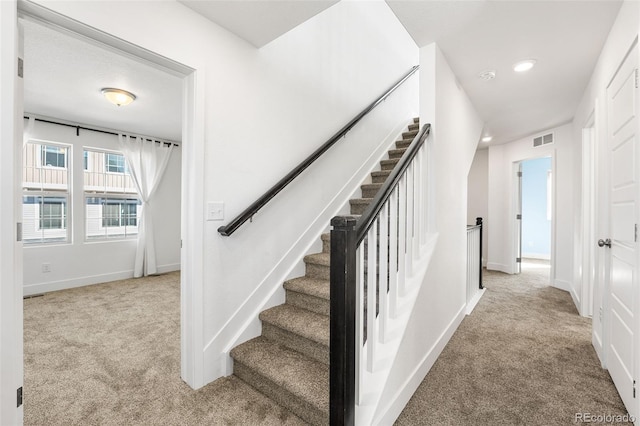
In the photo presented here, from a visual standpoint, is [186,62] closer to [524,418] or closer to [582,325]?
[524,418]

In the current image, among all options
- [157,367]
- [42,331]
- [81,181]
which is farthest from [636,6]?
[81,181]

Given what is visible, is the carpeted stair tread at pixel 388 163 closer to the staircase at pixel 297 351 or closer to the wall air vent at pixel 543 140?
the staircase at pixel 297 351

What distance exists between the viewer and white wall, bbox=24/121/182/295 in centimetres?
395

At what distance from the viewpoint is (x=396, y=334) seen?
1.57 m

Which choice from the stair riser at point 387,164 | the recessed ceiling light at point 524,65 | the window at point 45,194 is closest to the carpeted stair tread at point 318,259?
Answer: the stair riser at point 387,164

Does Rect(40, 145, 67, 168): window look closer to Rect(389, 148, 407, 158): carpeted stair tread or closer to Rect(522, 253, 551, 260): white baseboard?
Rect(389, 148, 407, 158): carpeted stair tread

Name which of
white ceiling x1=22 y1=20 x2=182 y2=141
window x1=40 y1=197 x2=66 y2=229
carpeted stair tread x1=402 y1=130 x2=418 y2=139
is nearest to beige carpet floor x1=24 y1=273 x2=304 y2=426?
window x1=40 y1=197 x2=66 y2=229

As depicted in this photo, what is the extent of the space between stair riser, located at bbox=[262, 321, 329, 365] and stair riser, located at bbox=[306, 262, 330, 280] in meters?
0.54

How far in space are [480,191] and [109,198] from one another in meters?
6.87

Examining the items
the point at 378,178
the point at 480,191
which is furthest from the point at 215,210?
the point at 480,191

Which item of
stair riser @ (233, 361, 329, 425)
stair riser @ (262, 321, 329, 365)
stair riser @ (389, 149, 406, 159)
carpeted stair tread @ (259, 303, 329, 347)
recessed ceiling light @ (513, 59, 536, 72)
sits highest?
recessed ceiling light @ (513, 59, 536, 72)

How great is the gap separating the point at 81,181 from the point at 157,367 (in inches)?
148

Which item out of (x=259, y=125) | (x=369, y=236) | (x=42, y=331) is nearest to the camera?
(x=369, y=236)

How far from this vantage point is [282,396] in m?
1.63
